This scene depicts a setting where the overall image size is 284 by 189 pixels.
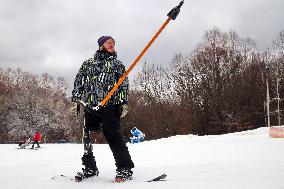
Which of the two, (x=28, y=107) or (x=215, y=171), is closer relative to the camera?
(x=215, y=171)

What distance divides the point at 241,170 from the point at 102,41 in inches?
76.7

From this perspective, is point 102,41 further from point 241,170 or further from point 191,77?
point 191,77

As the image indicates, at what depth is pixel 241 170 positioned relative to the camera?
3600 mm

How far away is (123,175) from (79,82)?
110 cm

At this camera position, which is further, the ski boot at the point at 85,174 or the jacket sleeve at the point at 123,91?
the jacket sleeve at the point at 123,91

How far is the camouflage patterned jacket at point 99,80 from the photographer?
12.0 feet

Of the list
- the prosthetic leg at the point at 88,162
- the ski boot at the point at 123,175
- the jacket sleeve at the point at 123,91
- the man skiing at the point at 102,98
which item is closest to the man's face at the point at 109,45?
the man skiing at the point at 102,98

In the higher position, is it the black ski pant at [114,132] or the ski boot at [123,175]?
the black ski pant at [114,132]

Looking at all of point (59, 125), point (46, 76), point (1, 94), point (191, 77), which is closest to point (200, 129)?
point (191, 77)

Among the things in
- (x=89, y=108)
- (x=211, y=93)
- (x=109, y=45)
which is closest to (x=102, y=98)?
(x=89, y=108)

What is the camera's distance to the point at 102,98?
366cm

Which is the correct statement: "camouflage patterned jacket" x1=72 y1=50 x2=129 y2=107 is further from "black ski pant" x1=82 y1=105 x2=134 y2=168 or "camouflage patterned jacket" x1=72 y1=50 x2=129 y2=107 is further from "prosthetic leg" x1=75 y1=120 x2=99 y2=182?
"prosthetic leg" x1=75 y1=120 x2=99 y2=182

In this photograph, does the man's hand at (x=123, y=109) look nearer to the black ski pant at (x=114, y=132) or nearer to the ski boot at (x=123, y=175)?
the black ski pant at (x=114, y=132)

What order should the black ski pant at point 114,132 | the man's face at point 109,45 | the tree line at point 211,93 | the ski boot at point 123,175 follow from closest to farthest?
the ski boot at point 123,175
the black ski pant at point 114,132
the man's face at point 109,45
the tree line at point 211,93
